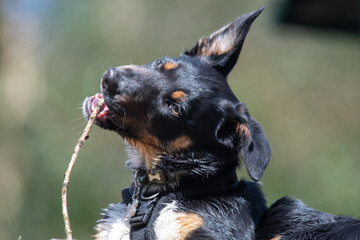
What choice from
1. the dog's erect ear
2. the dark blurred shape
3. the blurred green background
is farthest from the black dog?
the blurred green background

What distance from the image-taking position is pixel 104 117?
495cm

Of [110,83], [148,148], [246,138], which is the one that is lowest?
[246,138]

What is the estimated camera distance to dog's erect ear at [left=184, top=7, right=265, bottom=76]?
5.36 meters

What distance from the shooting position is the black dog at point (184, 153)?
188 inches

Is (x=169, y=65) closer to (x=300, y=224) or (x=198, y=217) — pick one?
(x=198, y=217)

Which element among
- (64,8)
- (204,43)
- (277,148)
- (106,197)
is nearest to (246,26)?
(204,43)

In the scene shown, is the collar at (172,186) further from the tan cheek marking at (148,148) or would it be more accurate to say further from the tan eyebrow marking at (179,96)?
the tan eyebrow marking at (179,96)

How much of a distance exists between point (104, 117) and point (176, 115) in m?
0.56

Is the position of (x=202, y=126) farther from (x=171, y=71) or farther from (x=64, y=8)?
(x=64, y=8)

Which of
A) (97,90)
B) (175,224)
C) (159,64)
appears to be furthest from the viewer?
(97,90)

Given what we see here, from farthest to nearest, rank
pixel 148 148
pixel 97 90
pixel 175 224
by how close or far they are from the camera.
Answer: pixel 97 90 → pixel 148 148 → pixel 175 224

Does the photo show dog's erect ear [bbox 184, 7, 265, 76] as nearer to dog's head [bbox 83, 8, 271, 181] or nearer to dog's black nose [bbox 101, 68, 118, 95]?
dog's head [bbox 83, 8, 271, 181]

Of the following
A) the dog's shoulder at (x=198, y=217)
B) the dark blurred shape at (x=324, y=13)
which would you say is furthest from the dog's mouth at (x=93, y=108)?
the dark blurred shape at (x=324, y=13)

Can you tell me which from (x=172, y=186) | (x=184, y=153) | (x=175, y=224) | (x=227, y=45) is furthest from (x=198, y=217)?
(x=227, y=45)
